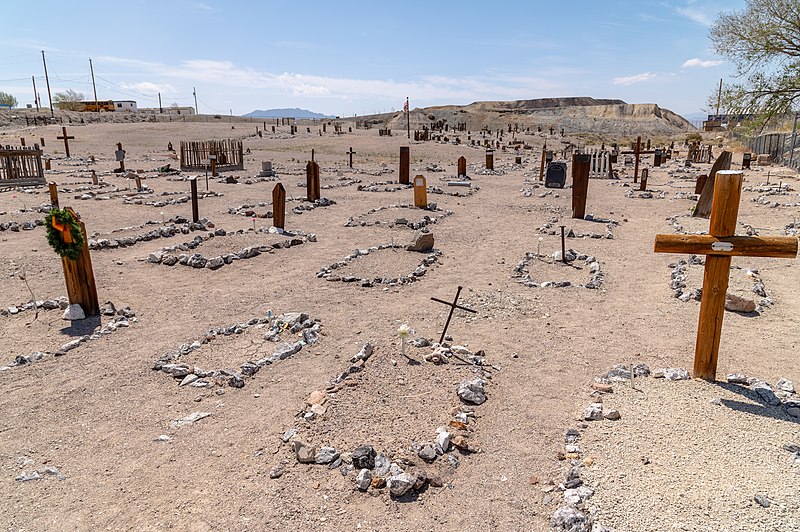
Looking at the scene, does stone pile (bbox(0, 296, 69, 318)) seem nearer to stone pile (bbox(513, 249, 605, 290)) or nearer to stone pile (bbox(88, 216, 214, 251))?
stone pile (bbox(88, 216, 214, 251))

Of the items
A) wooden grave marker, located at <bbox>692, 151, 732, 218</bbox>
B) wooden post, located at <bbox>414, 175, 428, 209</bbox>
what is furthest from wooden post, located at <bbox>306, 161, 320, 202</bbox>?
wooden grave marker, located at <bbox>692, 151, 732, 218</bbox>

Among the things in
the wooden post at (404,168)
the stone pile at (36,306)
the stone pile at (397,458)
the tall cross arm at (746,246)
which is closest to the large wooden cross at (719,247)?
the tall cross arm at (746,246)

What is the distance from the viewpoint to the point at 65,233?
8383mm

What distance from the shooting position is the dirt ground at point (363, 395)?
4.38 meters

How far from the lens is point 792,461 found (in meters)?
4.51

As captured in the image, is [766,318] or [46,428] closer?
[46,428]

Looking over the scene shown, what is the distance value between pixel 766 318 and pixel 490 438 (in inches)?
224

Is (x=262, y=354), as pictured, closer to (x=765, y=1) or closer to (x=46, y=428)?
(x=46, y=428)

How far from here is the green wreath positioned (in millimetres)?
8352

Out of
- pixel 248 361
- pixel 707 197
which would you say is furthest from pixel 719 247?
pixel 707 197

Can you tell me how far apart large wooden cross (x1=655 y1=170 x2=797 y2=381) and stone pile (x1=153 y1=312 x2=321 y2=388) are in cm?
486

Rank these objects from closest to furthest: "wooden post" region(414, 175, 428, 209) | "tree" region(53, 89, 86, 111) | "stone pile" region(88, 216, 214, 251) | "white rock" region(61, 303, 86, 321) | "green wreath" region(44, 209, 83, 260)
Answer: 1. "green wreath" region(44, 209, 83, 260)
2. "white rock" region(61, 303, 86, 321)
3. "stone pile" region(88, 216, 214, 251)
4. "wooden post" region(414, 175, 428, 209)
5. "tree" region(53, 89, 86, 111)

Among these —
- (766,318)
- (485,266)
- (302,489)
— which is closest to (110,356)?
(302,489)

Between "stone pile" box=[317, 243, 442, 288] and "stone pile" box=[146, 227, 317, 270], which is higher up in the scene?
"stone pile" box=[146, 227, 317, 270]
